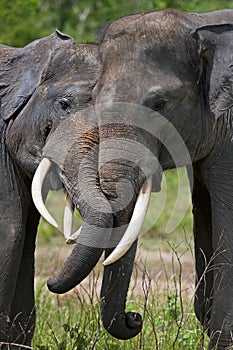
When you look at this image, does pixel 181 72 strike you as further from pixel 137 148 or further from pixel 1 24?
pixel 1 24

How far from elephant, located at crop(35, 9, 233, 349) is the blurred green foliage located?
16.3 feet

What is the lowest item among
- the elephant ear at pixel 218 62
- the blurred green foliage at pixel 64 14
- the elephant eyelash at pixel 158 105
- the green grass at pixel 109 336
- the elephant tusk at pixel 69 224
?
the green grass at pixel 109 336

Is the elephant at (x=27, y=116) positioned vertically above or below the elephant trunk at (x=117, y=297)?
above

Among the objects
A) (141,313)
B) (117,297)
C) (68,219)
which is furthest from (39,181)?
(141,313)

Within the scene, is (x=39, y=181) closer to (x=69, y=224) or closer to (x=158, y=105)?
(x=69, y=224)

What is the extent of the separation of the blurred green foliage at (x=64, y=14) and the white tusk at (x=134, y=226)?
17.6 ft

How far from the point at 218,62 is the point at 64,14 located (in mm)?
7765

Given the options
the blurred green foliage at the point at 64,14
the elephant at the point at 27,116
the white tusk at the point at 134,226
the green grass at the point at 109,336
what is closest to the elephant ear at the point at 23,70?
the elephant at the point at 27,116

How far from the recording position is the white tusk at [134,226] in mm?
5398

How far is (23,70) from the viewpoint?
20.5ft

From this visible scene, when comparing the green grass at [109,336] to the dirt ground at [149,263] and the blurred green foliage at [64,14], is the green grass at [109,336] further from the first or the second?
the blurred green foliage at [64,14]

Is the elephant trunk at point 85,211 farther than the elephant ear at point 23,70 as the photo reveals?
No

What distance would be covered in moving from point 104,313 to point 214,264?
0.65 metres

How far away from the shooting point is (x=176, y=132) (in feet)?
19.2
